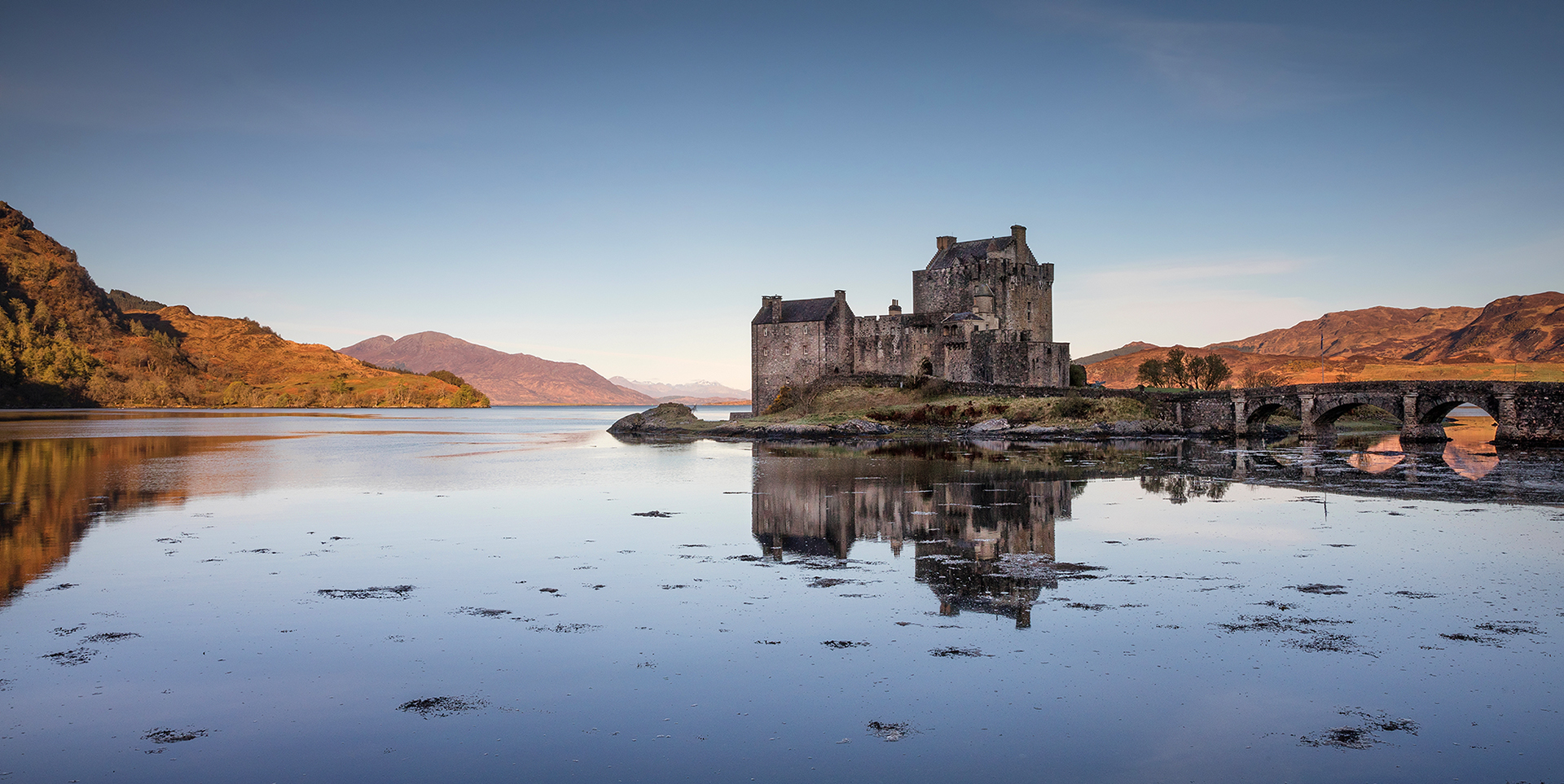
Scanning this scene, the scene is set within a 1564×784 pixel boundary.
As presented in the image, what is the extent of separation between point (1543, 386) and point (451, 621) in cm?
5252

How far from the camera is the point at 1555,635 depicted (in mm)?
9352

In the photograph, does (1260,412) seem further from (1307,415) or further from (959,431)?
(959,431)

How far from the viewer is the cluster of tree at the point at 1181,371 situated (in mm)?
101312

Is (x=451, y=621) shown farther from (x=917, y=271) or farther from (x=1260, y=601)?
(x=917, y=271)

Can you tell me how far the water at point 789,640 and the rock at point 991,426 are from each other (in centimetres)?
3105

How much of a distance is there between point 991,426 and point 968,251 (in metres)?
15.1

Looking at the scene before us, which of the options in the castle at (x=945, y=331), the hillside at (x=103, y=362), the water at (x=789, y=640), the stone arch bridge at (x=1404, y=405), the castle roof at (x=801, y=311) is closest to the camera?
the water at (x=789, y=640)

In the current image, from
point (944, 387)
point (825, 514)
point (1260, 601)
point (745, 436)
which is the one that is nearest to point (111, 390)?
point (745, 436)

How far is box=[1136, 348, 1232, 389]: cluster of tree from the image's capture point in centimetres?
10131

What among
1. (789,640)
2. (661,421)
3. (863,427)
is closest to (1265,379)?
(661,421)

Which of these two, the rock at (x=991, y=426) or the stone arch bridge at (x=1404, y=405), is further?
the rock at (x=991, y=426)

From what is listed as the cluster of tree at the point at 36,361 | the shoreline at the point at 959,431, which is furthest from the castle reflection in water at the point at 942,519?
the cluster of tree at the point at 36,361

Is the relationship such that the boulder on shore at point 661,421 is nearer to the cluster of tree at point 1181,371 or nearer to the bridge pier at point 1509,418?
the bridge pier at point 1509,418

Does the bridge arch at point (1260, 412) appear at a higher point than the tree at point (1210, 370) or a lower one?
lower
